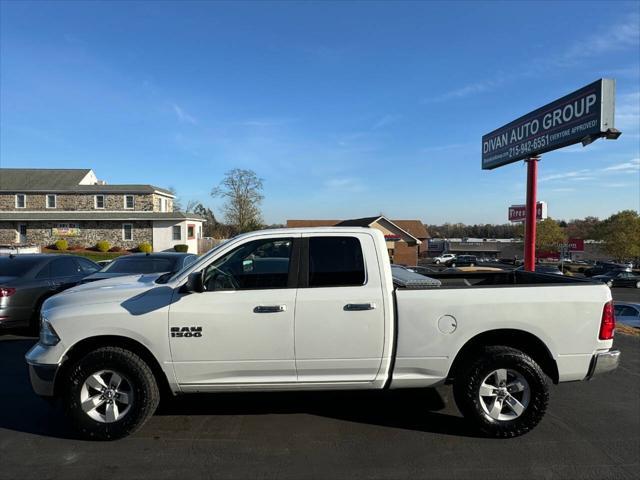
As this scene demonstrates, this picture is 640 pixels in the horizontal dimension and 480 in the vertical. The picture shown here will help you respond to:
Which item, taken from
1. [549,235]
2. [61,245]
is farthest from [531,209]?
[549,235]

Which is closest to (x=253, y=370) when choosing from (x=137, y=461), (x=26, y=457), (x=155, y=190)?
(x=137, y=461)

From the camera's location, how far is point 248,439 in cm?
399

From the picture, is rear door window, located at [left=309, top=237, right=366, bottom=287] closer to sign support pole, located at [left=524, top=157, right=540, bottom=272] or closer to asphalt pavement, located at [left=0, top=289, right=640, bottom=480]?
asphalt pavement, located at [left=0, top=289, right=640, bottom=480]

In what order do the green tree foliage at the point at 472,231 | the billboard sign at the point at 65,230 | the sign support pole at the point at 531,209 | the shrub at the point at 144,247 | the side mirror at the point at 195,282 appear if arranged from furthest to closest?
the green tree foliage at the point at 472,231 → the billboard sign at the point at 65,230 → the shrub at the point at 144,247 → the sign support pole at the point at 531,209 → the side mirror at the point at 195,282

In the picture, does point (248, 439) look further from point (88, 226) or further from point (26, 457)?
point (88, 226)

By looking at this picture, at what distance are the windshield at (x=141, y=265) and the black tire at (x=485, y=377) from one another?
6333 mm

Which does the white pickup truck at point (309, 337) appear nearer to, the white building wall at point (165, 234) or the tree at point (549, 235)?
the white building wall at point (165, 234)

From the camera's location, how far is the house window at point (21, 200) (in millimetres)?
40812

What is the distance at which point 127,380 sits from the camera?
3.96 metres

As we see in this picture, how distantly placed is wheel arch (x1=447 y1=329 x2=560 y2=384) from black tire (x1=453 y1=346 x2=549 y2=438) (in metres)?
0.13

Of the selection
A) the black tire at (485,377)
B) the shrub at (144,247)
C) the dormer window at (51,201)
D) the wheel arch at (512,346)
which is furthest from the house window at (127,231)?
the black tire at (485,377)

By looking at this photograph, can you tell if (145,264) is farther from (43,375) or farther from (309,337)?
(309,337)

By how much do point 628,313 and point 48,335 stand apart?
19.0 metres

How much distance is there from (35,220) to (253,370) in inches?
1688
